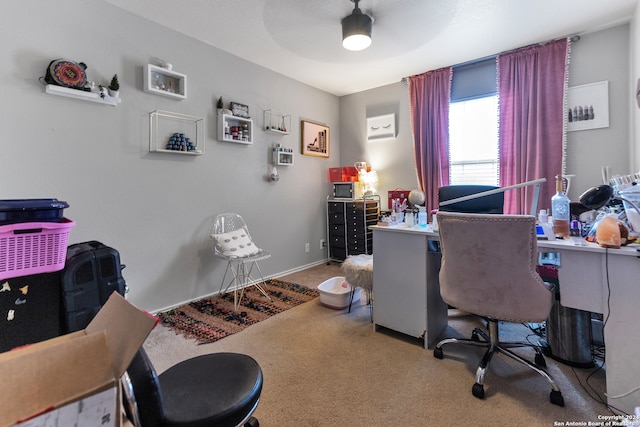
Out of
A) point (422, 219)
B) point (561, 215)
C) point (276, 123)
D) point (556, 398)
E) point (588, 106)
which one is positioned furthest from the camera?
point (276, 123)

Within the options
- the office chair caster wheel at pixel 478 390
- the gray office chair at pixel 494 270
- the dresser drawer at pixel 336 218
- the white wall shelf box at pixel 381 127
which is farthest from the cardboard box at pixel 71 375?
the white wall shelf box at pixel 381 127

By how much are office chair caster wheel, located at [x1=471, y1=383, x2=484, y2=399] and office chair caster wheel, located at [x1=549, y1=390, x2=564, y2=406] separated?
0.35 m

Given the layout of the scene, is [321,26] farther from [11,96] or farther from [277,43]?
[11,96]

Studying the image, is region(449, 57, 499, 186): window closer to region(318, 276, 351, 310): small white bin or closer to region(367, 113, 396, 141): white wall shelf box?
region(367, 113, 396, 141): white wall shelf box

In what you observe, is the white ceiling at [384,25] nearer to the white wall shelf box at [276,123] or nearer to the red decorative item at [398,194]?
the white wall shelf box at [276,123]

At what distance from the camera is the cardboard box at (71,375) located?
542 mm

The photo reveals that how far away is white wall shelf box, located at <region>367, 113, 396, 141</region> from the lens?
426 centimetres

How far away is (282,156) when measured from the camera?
3.85 meters

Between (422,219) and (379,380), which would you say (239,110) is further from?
(379,380)

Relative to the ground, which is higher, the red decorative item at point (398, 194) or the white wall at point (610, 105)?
the white wall at point (610, 105)

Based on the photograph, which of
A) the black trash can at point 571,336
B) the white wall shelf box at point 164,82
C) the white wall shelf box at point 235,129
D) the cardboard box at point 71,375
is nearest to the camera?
the cardboard box at point 71,375

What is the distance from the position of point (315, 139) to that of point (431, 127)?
1.64m

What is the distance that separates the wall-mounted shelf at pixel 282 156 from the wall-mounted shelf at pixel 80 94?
174 centimetres

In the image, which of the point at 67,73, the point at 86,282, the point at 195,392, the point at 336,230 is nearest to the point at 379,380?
the point at 195,392
